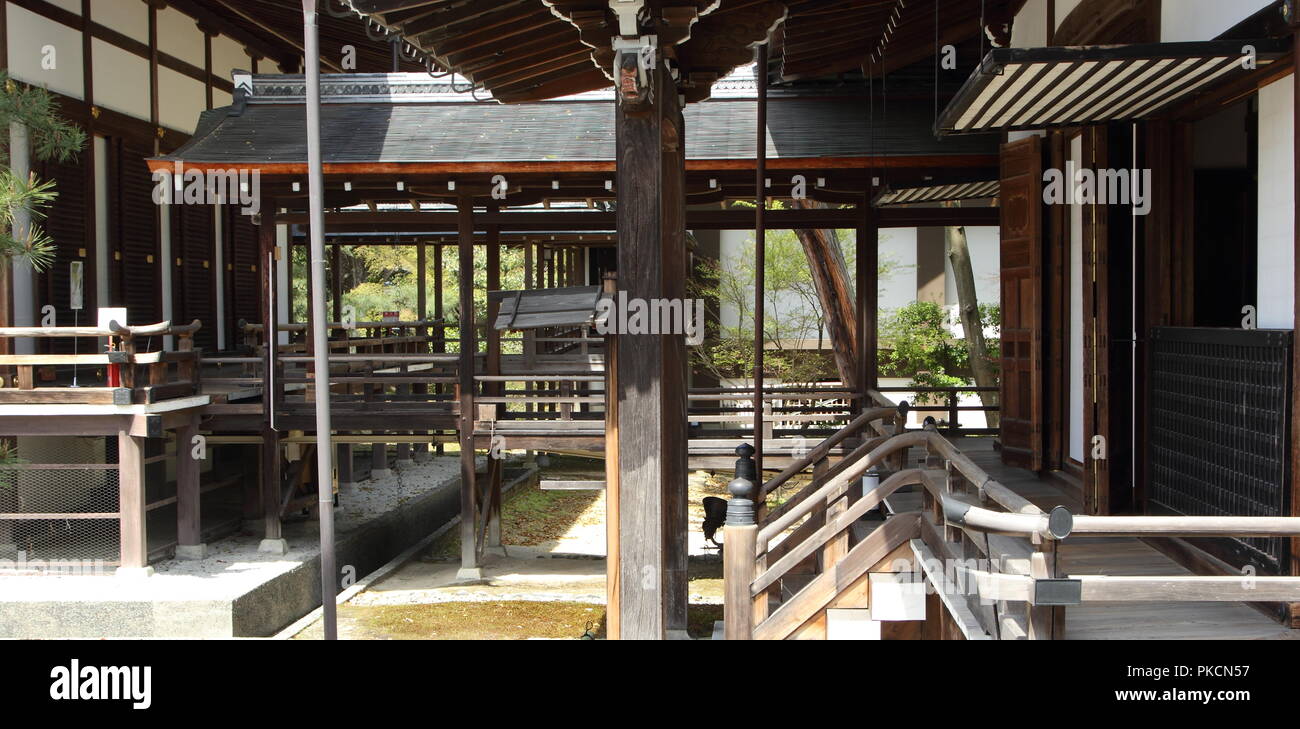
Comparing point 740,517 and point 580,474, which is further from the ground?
point 740,517

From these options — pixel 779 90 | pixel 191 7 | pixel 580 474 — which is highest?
pixel 191 7

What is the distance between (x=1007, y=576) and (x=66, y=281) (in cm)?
1343

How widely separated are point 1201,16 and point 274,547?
12.0m

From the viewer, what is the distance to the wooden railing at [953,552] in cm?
422

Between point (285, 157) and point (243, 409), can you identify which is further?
point (243, 409)

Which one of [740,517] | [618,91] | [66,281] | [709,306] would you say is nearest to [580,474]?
[709,306]

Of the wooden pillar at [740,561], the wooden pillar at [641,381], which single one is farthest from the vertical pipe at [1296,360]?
the wooden pillar at [641,381]

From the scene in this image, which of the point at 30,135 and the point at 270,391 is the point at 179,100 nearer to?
the point at 270,391

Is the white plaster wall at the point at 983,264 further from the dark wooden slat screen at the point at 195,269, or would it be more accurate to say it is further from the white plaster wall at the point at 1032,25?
the dark wooden slat screen at the point at 195,269

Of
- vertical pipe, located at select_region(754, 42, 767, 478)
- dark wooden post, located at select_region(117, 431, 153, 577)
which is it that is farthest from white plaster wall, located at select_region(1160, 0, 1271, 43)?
dark wooden post, located at select_region(117, 431, 153, 577)

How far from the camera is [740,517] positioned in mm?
6438

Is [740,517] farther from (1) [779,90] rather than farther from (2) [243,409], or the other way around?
(2) [243,409]

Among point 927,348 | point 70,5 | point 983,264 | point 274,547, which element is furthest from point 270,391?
point 983,264

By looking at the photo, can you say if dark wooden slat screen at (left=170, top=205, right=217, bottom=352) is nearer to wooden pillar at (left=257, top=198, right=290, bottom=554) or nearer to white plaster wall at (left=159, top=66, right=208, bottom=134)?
white plaster wall at (left=159, top=66, right=208, bottom=134)
